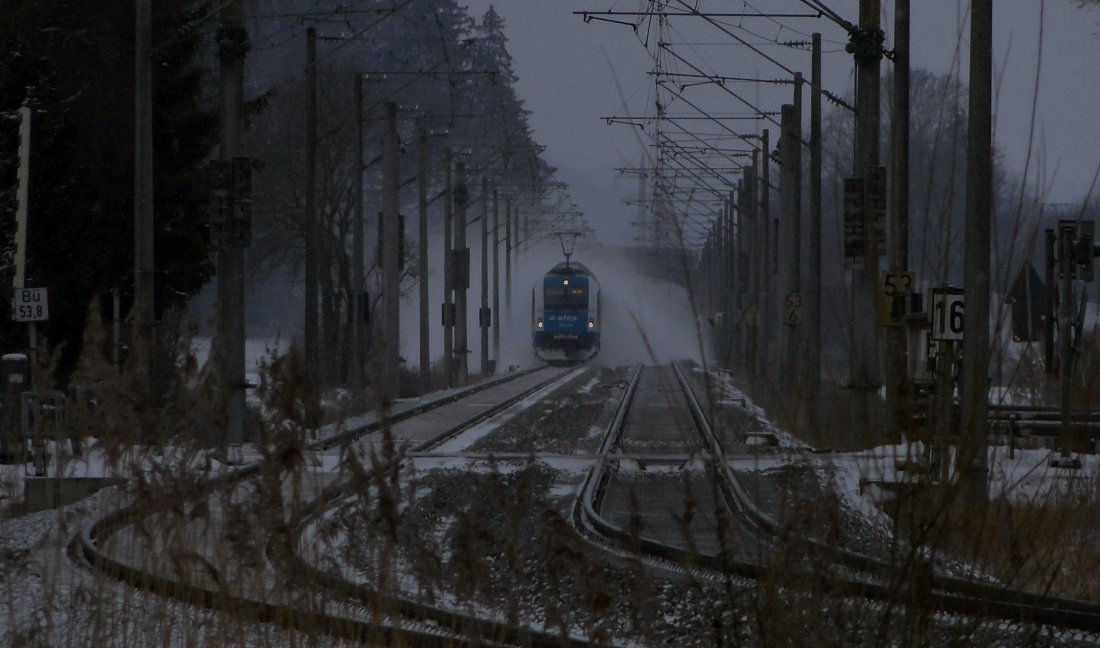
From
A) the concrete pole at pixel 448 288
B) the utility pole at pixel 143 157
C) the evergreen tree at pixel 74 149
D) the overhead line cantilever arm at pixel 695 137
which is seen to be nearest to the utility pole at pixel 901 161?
the utility pole at pixel 143 157

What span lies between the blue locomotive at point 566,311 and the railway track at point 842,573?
43390 millimetres

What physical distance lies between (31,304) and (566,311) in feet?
138

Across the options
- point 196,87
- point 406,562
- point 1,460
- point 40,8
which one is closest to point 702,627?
point 406,562

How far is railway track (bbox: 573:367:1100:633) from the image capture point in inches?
187

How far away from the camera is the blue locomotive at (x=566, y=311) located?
2298 inches

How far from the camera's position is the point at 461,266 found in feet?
155

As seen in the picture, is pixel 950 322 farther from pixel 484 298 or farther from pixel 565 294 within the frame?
pixel 565 294

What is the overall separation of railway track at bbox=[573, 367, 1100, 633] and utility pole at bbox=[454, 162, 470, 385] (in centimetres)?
3261

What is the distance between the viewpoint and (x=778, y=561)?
4.66 meters

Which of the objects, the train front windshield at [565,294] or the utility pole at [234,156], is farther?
the train front windshield at [565,294]

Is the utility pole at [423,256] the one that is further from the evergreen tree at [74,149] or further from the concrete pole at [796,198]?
the evergreen tree at [74,149]

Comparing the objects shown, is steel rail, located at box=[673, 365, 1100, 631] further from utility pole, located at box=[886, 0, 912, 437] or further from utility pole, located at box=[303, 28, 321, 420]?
utility pole, located at box=[303, 28, 321, 420]

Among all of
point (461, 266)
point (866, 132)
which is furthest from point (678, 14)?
point (461, 266)

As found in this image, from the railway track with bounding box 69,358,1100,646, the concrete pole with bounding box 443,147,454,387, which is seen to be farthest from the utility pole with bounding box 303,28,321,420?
the concrete pole with bounding box 443,147,454,387
